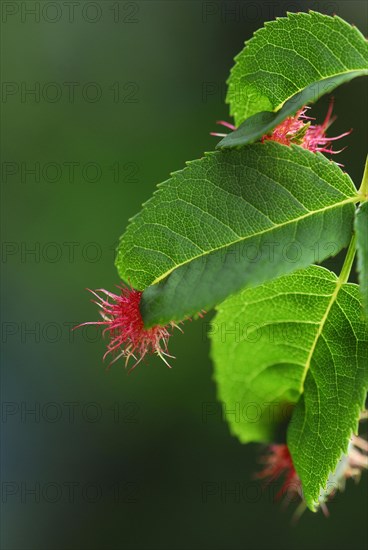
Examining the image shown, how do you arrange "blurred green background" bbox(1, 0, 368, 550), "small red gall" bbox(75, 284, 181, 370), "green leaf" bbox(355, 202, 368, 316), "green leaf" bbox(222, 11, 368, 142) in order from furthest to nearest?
1. "blurred green background" bbox(1, 0, 368, 550)
2. "small red gall" bbox(75, 284, 181, 370)
3. "green leaf" bbox(222, 11, 368, 142)
4. "green leaf" bbox(355, 202, 368, 316)

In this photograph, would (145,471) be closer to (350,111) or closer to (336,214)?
(350,111)

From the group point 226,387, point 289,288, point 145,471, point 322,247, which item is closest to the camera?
point 322,247

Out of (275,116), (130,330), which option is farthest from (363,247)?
(130,330)

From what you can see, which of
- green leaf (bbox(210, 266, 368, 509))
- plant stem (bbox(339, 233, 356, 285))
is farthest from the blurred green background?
plant stem (bbox(339, 233, 356, 285))

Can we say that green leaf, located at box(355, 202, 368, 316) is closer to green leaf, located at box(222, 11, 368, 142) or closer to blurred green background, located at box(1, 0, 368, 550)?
green leaf, located at box(222, 11, 368, 142)

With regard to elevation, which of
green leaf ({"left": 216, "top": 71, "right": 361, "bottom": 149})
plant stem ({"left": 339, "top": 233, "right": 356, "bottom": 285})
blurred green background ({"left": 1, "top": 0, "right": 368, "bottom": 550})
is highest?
green leaf ({"left": 216, "top": 71, "right": 361, "bottom": 149})

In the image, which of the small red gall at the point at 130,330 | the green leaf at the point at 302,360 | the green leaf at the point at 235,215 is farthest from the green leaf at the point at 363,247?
the small red gall at the point at 130,330

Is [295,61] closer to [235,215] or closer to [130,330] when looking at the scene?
[235,215]

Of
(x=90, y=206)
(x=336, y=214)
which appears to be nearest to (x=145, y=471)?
(x=90, y=206)
